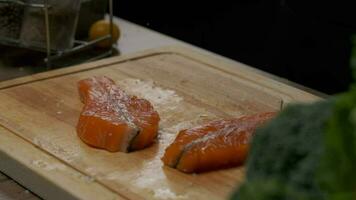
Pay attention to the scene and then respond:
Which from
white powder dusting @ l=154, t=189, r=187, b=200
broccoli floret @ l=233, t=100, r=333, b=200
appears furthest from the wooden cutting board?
broccoli floret @ l=233, t=100, r=333, b=200

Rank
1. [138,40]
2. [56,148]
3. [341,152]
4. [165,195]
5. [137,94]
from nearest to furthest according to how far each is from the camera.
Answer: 1. [341,152]
2. [165,195]
3. [56,148]
4. [137,94]
5. [138,40]

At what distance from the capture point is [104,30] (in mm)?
1780

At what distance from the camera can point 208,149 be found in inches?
43.6

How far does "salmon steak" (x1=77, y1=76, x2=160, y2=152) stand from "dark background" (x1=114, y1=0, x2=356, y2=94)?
0.75 meters

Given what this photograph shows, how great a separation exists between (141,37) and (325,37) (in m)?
0.49

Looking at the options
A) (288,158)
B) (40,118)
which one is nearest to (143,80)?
(40,118)

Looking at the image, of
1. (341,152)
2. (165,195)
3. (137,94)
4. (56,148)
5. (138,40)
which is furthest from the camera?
(138,40)

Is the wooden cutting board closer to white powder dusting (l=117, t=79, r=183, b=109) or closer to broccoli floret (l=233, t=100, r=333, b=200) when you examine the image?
white powder dusting (l=117, t=79, r=183, b=109)

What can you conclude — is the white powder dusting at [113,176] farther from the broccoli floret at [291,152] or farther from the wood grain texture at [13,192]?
the broccoli floret at [291,152]

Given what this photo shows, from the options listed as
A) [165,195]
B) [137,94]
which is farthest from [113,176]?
[137,94]

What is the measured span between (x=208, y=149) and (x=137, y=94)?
0.34 metres

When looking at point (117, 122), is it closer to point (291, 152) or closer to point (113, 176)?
point (113, 176)

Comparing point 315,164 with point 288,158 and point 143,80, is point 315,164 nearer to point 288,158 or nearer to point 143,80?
point 288,158

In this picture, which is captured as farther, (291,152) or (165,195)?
(165,195)
